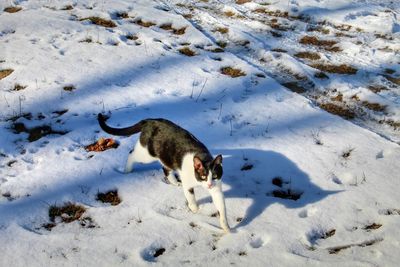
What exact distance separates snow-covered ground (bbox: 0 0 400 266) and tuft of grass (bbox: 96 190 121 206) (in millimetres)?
99

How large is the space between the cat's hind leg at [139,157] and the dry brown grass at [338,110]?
13.5 ft

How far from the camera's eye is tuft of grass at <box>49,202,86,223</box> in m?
5.53

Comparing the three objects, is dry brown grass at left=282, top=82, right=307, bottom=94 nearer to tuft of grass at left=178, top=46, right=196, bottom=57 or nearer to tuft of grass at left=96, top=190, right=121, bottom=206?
tuft of grass at left=178, top=46, right=196, bottom=57

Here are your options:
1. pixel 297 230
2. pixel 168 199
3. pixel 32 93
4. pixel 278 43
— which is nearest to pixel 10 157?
pixel 32 93

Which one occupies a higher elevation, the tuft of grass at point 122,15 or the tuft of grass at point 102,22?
the tuft of grass at point 122,15

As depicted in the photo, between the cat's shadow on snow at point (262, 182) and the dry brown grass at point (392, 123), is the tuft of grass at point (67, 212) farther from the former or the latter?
the dry brown grass at point (392, 123)

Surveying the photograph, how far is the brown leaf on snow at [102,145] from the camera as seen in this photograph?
6848 millimetres

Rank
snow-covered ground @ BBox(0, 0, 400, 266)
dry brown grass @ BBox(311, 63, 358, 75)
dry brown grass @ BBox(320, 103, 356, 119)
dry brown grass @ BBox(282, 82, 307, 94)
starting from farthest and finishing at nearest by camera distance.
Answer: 1. dry brown grass @ BBox(311, 63, 358, 75)
2. dry brown grass @ BBox(282, 82, 307, 94)
3. dry brown grass @ BBox(320, 103, 356, 119)
4. snow-covered ground @ BBox(0, 0, 400, 266)

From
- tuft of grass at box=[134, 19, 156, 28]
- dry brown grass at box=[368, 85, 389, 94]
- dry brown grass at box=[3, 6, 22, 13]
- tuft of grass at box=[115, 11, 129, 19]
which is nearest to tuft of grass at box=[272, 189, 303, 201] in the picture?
dry brown grass at box=[368, 85, 389, 94]

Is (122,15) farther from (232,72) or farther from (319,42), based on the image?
(319,42)

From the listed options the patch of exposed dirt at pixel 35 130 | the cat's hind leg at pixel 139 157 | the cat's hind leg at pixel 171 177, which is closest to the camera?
the cat's hind leg at pixel 139 157

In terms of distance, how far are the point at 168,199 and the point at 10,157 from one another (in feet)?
9.09

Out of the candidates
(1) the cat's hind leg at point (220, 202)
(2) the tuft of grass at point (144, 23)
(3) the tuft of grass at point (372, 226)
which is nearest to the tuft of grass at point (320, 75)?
(3) the tuft of grass at point (372, 226)

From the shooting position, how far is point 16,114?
7676mm
